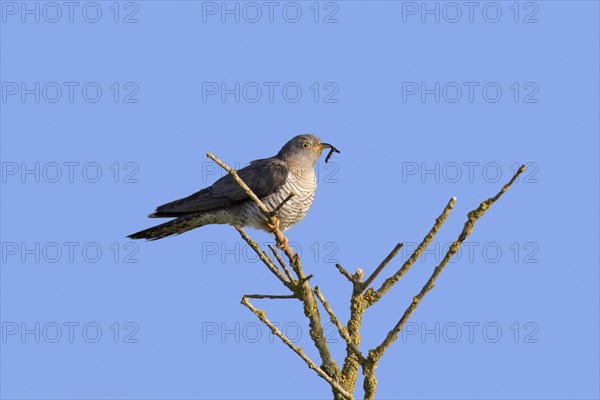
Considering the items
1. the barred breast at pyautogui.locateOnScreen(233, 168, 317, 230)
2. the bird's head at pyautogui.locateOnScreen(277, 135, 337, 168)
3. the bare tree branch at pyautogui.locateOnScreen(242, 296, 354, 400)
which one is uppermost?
the bird's head at pyautogui.locateOnScreen(277, 135, 337, 168)

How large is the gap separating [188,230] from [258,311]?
3.38 m

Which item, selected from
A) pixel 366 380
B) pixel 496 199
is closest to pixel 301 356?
pixel 366 380

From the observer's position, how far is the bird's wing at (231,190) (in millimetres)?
7527

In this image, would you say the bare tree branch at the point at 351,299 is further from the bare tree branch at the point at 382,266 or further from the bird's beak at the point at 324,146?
the bird's beak at the point at 324,146

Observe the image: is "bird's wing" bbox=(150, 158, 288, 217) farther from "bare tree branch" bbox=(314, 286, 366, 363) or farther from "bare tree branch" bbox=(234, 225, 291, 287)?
"bare tree branch" bbox=(314, 286, 366, 363)

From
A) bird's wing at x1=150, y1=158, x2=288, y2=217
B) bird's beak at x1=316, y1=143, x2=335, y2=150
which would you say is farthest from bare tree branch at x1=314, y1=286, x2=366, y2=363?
bird's beak at x1=316, y1=143, x2=335, y2=150

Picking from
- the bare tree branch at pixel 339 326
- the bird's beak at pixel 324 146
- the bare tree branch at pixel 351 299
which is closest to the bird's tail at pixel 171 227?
the bird's beak at pixel 324 146

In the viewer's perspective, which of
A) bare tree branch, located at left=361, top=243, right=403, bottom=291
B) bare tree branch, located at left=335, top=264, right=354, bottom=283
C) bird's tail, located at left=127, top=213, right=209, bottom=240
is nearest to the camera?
bare tree branch, located at left=361, top=243, right=403, bottom=291

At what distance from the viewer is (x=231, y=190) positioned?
7.60 m

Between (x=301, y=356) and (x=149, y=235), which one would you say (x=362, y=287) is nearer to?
(x=301, y=356)

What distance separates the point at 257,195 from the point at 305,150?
765 mm

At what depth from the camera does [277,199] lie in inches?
295

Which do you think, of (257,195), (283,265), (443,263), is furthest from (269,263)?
(257,195)

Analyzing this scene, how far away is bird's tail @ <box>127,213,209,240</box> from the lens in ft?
25.0
